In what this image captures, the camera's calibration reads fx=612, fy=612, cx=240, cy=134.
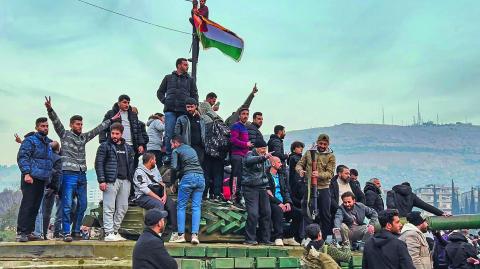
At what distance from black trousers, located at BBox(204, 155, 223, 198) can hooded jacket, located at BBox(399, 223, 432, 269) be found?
5.27 metres

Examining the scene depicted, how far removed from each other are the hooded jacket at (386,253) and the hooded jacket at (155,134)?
717cm

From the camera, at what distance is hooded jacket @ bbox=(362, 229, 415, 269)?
299 inches

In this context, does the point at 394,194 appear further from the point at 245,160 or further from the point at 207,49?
the point at 207,49

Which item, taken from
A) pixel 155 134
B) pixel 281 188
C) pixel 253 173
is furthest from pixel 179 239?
pixel 155 134

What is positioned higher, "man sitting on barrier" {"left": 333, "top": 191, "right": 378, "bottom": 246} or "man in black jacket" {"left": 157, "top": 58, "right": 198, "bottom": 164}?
"man in black jacket" {"left": 157, "top": 58, "right": 198, "bottom": 164}

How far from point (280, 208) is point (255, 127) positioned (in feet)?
6.80

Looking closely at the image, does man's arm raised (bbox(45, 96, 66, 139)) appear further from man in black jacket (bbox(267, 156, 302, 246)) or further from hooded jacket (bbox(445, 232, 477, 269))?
hooded jacket (bbox(445, 232, 477, 269))

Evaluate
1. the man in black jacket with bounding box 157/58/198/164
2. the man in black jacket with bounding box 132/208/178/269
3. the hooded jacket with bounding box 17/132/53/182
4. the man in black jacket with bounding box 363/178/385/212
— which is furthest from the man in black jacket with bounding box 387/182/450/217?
the man in black jacket with bounding box 132/208/178/269

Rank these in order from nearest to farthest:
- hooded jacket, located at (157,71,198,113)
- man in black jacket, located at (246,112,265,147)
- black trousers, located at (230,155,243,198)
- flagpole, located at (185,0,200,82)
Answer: black trousers, located at (230,155,243,198), hooded jacket, located at (157,71,198,113), man in black jacket, located at (246,112,265,147), flagpole, located at (185,0,200,82)

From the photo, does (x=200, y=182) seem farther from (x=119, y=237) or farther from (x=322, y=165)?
(x=322, y=165)

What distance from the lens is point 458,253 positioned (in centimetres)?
1256

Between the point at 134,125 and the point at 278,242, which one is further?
the point at 134,125

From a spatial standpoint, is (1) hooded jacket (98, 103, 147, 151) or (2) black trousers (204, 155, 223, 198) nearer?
(1) hooded jacket (98, 103, 147, 151)

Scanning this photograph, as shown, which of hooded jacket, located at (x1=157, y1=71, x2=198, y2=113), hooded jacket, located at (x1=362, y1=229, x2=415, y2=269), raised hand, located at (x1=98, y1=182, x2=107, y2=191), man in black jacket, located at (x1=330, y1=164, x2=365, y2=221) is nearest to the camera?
hooded jacket, located at (x1=362, y1=229, x2=415, y2=269)
